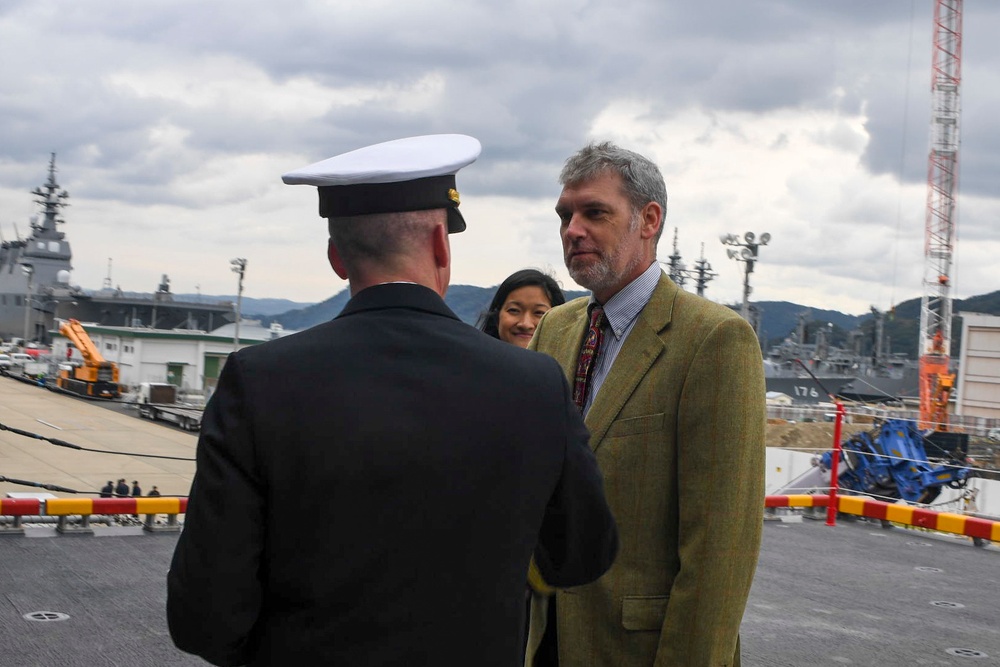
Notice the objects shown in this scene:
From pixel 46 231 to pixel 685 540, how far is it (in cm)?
9872

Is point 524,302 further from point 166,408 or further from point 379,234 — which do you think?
point 166,408

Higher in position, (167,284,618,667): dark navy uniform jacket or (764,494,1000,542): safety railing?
(167,284,618,667): dark navy uniform jacket

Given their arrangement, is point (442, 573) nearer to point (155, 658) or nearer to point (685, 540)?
point (685, 540)

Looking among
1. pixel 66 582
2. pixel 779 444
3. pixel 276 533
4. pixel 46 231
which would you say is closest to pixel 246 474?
pixel 276 533

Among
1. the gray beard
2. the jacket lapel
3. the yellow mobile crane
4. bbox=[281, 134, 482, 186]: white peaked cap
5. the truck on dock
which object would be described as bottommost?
the truck on dock

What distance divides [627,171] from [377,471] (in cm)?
125

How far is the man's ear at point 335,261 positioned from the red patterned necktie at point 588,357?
1034 mm

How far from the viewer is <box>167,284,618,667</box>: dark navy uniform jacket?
1570 mm

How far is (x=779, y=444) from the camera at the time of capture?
104 feet

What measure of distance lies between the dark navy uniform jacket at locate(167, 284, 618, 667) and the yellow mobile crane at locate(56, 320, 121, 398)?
165ft

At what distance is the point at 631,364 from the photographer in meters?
2.50

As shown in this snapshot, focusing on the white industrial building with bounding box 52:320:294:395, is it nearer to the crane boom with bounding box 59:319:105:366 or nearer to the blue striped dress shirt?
the crane boom with bounding box 59:319:105:366

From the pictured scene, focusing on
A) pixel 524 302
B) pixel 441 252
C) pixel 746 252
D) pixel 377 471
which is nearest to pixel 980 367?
pixel 746 252

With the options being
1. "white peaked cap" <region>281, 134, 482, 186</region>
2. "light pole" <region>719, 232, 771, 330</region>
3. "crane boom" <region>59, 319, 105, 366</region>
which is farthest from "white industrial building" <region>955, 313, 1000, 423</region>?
"white peaked cap" <region>281, 134, 482, 186</region>
